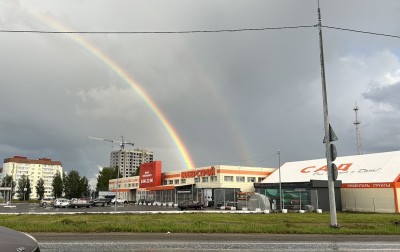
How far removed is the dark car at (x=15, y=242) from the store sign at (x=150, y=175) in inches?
2968

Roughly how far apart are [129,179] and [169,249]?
9075 centimetres

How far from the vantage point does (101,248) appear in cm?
1014

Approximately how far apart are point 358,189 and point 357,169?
4831 mm

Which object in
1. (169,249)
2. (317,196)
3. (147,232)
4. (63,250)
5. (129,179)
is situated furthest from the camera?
(129,179)

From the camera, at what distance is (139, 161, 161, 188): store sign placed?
80250 mm

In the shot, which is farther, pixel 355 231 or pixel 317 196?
pixel 317 196

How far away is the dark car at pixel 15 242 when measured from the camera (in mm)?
4727

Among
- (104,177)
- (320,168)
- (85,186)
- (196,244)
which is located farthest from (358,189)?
(104,177)

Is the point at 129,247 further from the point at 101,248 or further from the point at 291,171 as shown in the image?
the point at 291,171

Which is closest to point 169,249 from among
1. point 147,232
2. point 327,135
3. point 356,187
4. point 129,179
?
point 147,232

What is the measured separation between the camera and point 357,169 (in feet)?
165

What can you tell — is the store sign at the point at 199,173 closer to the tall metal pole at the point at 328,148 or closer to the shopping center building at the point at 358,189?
the shopping center building at the point at 358,189

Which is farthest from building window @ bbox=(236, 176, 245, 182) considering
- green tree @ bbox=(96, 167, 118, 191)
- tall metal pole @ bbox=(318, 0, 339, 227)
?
green tree @ bbox=(96, 167, 118, 191)

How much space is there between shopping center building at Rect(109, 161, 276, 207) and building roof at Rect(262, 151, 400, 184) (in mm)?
8592
